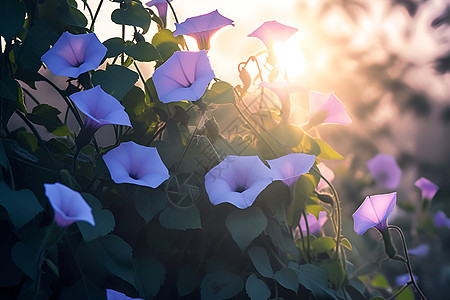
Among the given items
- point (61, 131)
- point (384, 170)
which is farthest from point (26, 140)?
point (384, 170)

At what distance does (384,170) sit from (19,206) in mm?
1096

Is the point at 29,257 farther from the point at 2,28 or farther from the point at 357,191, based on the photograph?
the point at 357,191

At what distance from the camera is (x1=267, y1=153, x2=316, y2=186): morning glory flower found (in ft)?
1.70

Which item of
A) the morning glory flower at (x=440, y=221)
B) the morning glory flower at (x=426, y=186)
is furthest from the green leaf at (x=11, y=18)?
the morning glory flower at (x=440, y=221)

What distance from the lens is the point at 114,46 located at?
56cm

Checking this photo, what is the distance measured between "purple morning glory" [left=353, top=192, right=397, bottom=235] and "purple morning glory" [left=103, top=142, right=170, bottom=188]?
0.24 meters

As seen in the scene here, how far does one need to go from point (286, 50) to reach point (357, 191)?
0.82 m

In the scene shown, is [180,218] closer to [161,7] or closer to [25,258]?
[25,258]

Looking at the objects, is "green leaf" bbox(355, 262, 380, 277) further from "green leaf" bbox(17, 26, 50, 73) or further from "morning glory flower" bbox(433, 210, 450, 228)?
"morning glory flower" bbox(433, 210, 450, 228)

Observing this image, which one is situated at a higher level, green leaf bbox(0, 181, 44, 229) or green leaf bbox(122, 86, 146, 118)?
green leaf bbox(122, 86, 146, 118)

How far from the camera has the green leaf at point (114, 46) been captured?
0.55 meters

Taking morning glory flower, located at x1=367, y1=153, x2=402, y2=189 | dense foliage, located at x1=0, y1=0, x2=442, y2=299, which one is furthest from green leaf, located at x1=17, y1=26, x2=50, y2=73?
morning glory flower, located at x1=367, y1=153, x2=402, y2=189

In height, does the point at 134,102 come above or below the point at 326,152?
above

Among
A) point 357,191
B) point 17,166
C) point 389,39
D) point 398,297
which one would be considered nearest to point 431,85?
point 389,39
